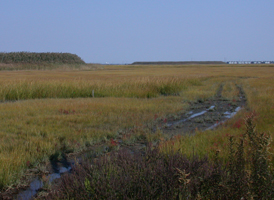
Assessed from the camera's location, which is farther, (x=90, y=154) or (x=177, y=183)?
(x=90, y=154)

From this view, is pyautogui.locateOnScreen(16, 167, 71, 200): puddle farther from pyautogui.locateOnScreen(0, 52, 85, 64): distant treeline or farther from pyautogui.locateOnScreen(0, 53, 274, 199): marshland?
pyautogui.locateOnScreen(0, 52, 85, 64): distant treeline

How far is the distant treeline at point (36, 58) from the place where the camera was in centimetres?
5647

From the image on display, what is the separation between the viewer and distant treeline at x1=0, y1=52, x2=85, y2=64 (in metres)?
56.5

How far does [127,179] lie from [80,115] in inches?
276

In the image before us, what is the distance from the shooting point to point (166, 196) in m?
3.04

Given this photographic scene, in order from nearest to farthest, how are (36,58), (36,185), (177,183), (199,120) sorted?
(177,183)
(36,185)
(199,120)
(36,58)

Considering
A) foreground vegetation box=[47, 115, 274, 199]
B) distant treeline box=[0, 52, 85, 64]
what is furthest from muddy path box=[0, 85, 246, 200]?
distant treeline box=[0, 52, 85, 64]

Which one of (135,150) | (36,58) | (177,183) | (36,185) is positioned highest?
(36,58)

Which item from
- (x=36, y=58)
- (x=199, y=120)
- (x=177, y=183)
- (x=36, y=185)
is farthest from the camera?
(x=36, y=58)

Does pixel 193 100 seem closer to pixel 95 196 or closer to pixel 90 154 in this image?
pixel 90 154

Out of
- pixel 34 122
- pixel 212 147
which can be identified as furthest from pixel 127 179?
pixel 34 122

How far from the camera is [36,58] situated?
60312 millimetres

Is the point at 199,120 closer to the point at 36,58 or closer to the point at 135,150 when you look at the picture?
the point at 135,150

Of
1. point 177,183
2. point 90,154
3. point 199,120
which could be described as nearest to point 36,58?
point 199,120
